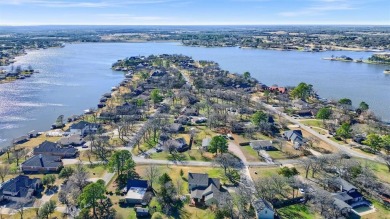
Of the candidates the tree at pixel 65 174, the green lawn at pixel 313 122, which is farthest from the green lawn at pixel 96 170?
the green lawn at pixel 313 122

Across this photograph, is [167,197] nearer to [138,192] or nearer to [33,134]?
[138,192]

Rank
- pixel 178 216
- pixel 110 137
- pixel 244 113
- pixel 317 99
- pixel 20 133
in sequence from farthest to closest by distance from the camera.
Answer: pixel 317 99
pixel 244 113
pixel 20 133
pixel 110 137
pixel 178 216

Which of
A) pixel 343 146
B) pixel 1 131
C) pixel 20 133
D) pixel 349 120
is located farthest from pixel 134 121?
pixel 349 120

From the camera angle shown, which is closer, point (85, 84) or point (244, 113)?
point (244, 113)

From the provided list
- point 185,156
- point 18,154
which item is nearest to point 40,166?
point 18,154

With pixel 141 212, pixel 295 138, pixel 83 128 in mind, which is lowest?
pixel 141 212

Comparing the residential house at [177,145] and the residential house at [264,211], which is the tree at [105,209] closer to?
the residential house at [264,211]

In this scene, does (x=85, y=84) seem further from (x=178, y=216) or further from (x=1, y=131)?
(x=178, y=216)
